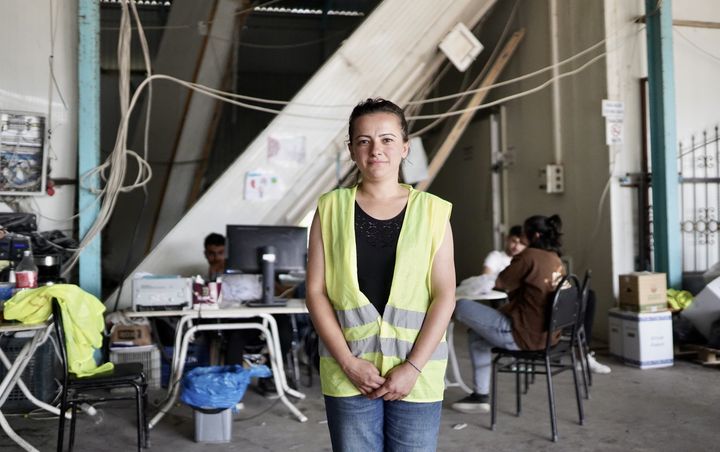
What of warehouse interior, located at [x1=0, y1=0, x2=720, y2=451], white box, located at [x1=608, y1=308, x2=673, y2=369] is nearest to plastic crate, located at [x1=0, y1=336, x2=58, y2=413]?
warehouse interior, located at [x1=0, y1=0, x2=720, y2=451]

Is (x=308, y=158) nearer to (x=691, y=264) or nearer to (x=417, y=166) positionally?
(x=417, y=166)

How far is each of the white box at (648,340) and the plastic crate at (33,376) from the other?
Result: 3.80 m

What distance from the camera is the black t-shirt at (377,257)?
55.5 inches

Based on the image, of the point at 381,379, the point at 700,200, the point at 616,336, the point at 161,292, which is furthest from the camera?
the point at 700,200

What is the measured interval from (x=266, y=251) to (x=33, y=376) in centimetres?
158

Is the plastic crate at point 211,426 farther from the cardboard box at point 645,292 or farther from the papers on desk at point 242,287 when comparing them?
the cardboard box at point 645,292

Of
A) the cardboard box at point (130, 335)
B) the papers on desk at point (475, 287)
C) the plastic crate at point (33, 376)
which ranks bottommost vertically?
the plastic crate at point (33, 376)

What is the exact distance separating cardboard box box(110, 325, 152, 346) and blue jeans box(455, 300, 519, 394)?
6.51 ft

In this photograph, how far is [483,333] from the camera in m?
3.31

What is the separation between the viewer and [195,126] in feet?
20.3

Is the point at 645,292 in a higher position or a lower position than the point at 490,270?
lower

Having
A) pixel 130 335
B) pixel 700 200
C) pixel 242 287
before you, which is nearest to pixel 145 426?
pixel 242 287

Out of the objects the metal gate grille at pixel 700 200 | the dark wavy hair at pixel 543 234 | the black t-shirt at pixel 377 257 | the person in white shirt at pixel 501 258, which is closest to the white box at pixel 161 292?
the dark wavy hair at pixel 543 234

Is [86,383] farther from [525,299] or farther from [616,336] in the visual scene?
[616,336]
